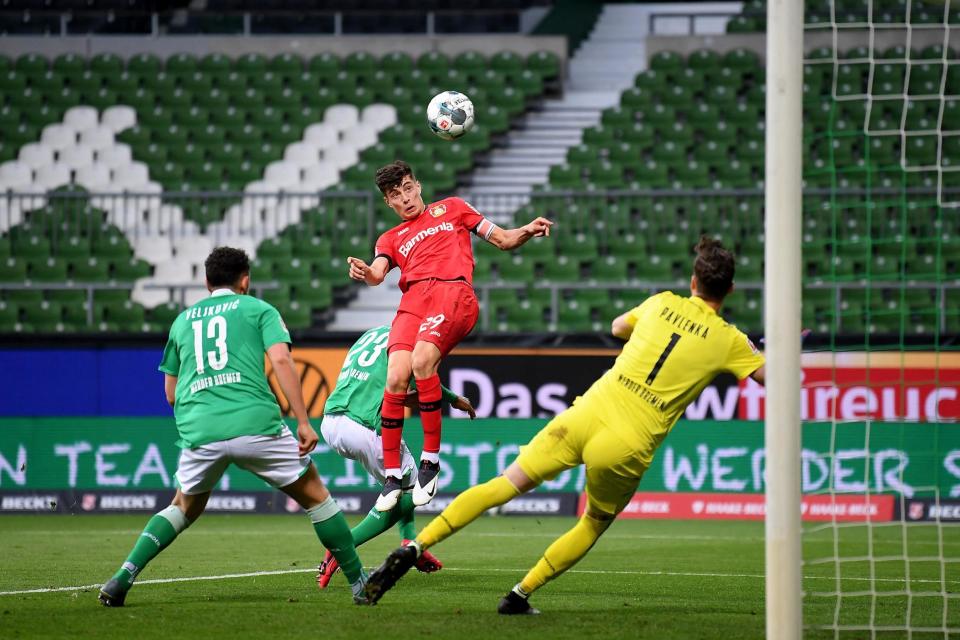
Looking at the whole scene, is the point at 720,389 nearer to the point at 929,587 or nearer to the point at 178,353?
the point at 929,587

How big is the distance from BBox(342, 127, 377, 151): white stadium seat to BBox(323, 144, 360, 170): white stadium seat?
0.49 ft

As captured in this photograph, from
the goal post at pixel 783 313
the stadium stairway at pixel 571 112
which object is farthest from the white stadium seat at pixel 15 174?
the goal post at pixel 783 313

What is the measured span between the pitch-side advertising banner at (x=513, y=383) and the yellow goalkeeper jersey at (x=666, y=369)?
8728mm

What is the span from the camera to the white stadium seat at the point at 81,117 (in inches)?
1014

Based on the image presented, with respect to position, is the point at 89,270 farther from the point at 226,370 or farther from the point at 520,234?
the point at 226,370

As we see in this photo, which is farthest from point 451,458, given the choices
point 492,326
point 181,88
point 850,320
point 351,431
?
point 181,88

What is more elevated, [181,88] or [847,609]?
[181,88]

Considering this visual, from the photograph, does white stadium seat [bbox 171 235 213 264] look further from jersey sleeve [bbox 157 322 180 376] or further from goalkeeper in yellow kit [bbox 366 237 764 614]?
goalkeeper in yellow kit [bbox 366 237 764 614]

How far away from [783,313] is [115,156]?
2110 centimetres

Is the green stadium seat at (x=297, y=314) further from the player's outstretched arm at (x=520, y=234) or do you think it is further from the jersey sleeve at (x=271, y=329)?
the jersey sleeve at (x=271, y=329)

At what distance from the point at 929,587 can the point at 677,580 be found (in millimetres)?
1739

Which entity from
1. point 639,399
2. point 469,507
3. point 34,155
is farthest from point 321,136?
point 639,399

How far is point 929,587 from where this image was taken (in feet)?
30.1

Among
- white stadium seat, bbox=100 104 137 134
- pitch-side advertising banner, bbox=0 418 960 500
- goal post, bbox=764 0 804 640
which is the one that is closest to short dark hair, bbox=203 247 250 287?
goal post, bbox=764 0 804 640
